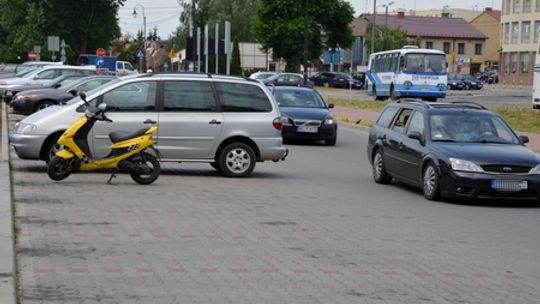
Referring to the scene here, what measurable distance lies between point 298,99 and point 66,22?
→ 66248 mm

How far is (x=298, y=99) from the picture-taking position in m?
26.2

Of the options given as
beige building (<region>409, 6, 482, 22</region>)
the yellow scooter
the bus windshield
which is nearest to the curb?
the yellow scooter

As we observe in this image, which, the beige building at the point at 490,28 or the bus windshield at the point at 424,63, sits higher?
the beige building at the point at 490,28

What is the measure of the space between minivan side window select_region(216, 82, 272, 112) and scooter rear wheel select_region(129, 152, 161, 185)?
227 centimetres

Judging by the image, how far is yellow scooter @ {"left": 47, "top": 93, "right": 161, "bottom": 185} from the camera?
14.9 meters

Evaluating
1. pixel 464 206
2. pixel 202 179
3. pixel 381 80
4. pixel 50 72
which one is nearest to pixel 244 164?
pixel 202 179

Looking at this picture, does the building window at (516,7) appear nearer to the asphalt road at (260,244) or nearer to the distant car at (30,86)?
the distant car at (30,86)

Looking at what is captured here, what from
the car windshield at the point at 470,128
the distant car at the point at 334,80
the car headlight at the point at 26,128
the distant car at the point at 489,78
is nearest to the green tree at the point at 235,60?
the distant car at the point at 334,80

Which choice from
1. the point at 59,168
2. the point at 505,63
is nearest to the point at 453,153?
the point at 59,168

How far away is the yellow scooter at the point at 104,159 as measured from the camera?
1486 cm

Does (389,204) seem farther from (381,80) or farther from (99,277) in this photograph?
(381,80)

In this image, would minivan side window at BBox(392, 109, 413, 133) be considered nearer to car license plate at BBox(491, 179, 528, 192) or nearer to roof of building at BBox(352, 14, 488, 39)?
car license plate at BBox(491, 179, 528, 192)

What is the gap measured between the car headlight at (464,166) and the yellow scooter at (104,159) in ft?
14.6

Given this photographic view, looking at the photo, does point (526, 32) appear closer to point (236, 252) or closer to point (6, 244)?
A: point (236, 252)
